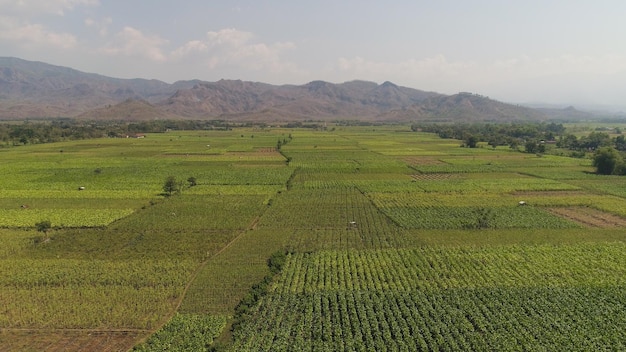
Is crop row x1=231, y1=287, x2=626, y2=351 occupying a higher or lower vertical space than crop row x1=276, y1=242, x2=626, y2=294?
lower

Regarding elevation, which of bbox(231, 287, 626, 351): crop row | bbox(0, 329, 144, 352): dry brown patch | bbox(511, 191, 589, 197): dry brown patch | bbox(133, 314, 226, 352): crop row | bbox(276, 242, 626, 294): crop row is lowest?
bbox(0, 329, 144, 352): dry brown patch

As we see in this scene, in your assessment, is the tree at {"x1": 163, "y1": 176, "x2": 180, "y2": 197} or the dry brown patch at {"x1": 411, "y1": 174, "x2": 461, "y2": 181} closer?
the tree at {"x1": 163, "y1": 176, "x2": 180, "y2": 197}

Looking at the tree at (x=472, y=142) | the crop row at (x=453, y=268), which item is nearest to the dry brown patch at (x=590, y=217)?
the crop row at (x=453, y=268)

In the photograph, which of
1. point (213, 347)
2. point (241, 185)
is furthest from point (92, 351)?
point (241, 185)

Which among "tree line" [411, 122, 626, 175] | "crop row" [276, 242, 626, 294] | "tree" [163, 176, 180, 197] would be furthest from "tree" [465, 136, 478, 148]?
"tree" [163, 176, 180, 197]

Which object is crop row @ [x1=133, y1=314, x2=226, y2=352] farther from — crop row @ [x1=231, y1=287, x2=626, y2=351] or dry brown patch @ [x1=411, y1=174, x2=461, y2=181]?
dry brown patch @ [x1=411, y1=174, x2=461, y2=181]

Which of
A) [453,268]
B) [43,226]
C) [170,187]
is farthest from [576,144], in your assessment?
[43,226]

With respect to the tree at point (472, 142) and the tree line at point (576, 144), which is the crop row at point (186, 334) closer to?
the tree line at point (576, 144)
